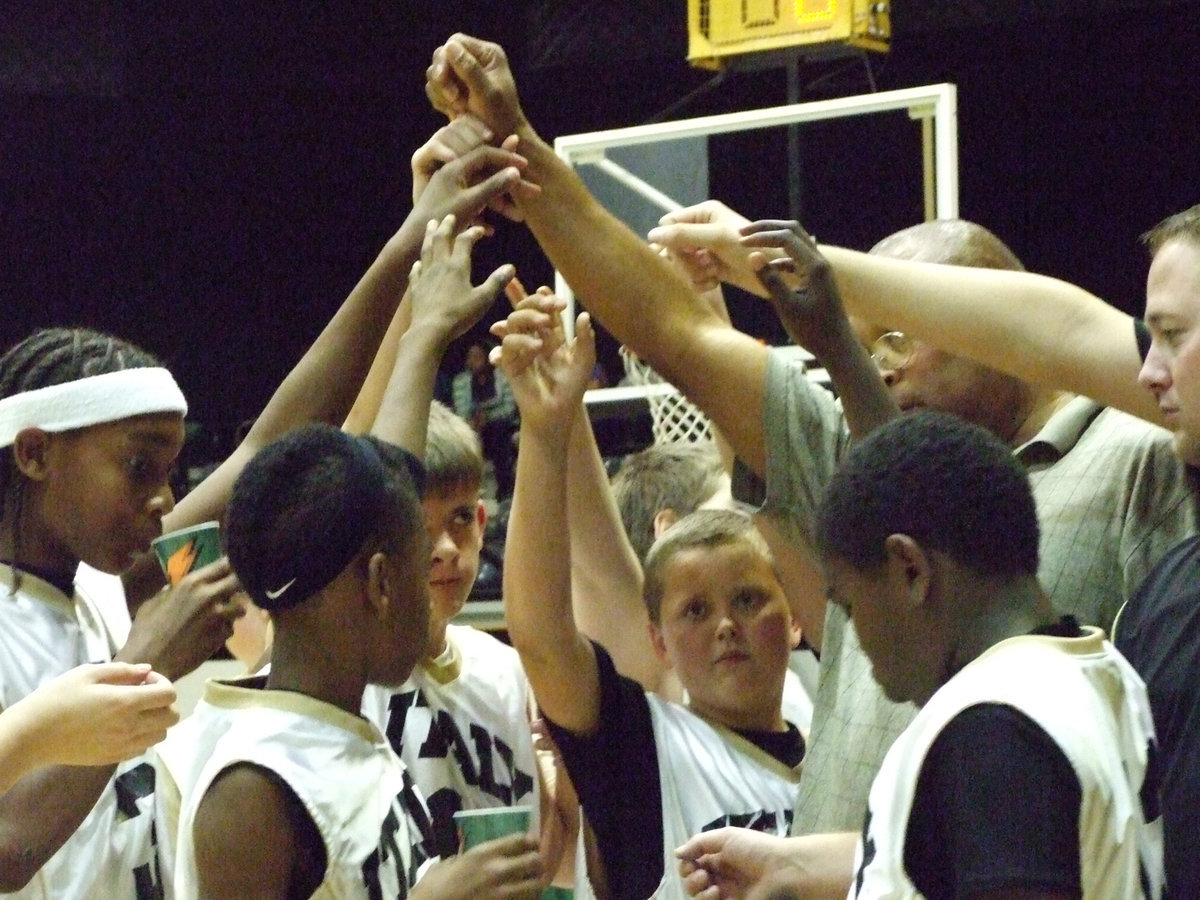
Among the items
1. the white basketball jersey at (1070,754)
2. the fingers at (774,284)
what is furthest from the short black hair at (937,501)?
the fingers at (774,284)

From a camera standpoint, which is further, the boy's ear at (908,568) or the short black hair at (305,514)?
the short black hair at (305,514)

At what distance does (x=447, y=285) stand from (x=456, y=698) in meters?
0.62

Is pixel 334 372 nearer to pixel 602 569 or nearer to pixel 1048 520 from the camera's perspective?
pixel 602 569

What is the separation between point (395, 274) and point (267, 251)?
21.8ft

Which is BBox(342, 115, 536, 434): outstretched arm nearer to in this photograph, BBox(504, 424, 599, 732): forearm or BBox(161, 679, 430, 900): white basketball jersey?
BBox(504, 424, 599, 732): forearm

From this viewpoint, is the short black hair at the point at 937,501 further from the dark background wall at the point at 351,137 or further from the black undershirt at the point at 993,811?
the dark background wall at the point at 351,137

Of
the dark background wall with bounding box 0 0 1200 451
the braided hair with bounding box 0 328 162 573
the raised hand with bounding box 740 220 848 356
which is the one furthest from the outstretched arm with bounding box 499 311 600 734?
the dark background wall with bounding box 0 0 1200 451

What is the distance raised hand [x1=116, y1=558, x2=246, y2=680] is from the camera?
7.25 ft

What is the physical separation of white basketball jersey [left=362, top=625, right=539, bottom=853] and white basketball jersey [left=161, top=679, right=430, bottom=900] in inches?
18.2

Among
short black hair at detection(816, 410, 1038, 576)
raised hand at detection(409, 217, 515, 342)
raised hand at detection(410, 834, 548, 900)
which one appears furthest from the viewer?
raised hand at detection(409, 217, 515, 342)

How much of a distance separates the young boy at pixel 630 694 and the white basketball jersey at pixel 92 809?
595mm

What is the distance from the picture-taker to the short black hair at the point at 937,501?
5.53 ft

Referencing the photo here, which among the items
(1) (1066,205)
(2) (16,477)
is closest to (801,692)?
(2) (16,477)

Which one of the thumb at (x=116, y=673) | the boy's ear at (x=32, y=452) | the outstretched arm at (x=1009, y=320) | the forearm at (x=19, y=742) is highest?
the outstretched arm at (x=1009, y=320)
